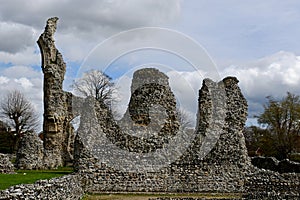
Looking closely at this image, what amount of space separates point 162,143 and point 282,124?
87.7 ft

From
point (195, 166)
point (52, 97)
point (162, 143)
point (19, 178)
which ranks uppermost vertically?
point (52, 97)

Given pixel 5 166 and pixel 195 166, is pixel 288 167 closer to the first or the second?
pixel 195 166

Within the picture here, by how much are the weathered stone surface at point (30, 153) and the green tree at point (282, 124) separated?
2223 cm

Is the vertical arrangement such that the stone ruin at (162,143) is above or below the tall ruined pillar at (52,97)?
below

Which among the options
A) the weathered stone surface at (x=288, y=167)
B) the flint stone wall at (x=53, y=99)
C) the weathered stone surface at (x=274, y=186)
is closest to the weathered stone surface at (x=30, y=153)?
the flint stone wall at (x=53, y=99)

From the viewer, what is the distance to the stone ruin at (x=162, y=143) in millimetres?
21578

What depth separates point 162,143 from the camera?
73.2 ft

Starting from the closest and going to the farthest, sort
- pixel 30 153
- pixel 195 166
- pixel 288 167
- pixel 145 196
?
pixel 145 196 → pixel 195 166 → pixel 288 167 → pixel 30 153

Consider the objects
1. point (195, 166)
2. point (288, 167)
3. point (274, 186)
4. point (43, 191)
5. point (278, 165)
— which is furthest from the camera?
point (278, 165)

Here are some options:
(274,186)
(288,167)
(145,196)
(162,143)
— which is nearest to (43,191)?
(145,196)

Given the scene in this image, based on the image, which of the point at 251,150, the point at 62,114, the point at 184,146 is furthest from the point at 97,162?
the point at 251,150

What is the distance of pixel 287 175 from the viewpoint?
60.3 ft

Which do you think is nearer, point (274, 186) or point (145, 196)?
point (274, 186)

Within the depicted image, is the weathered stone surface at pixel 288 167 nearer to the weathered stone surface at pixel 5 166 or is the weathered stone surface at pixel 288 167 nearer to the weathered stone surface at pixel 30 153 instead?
the weathered stone surface at pixel 5 166
